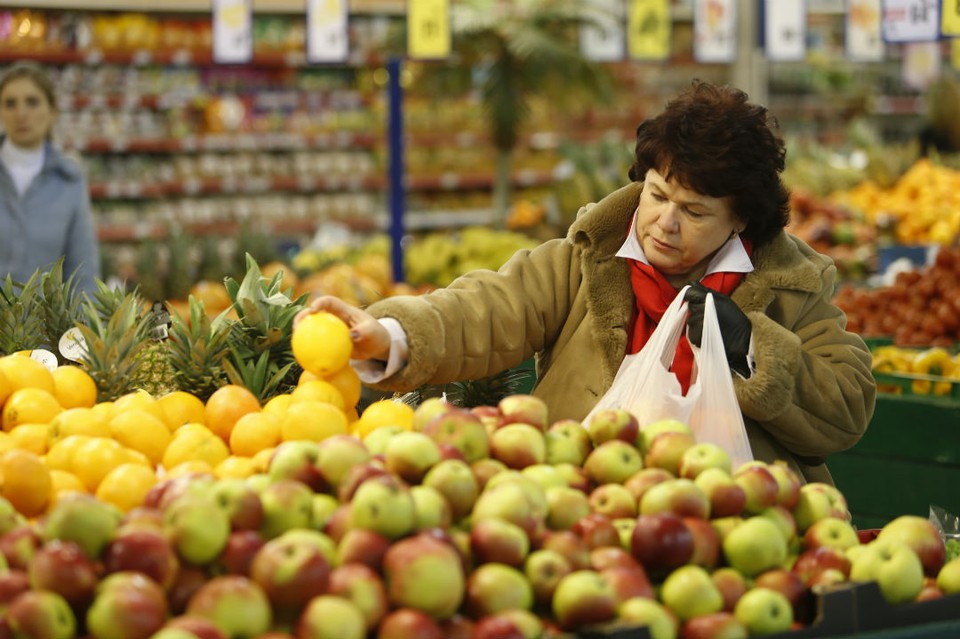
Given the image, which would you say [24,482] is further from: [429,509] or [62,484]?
[429,509]

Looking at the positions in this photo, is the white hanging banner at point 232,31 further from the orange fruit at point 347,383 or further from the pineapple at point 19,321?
the orange fruit at point 347,383

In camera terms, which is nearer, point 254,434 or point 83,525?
point 83,525

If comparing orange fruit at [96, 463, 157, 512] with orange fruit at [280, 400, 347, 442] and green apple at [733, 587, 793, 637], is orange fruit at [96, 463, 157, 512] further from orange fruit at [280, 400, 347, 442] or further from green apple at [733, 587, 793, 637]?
green apple at [733, 587, 793, 637]

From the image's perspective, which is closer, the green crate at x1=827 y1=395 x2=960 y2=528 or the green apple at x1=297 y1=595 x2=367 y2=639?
the green apple at x1=297 y1=595 x2=367 y2=639

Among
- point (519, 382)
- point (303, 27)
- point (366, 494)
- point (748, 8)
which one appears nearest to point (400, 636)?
point (366, 494)

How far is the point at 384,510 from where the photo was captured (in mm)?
1487

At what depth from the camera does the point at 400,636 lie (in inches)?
55.1

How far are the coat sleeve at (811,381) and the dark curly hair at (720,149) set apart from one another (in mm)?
216

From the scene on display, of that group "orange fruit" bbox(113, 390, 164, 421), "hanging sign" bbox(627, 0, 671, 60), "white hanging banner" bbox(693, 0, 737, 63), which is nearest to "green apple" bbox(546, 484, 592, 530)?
"orange fruit" bbox(113, 390, 164, 421)

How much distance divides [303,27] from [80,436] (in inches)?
351

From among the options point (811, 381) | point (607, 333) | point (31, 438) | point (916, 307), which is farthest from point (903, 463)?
point (31, 438)

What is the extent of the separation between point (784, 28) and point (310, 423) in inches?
274

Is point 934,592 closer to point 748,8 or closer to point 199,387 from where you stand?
point 199,387

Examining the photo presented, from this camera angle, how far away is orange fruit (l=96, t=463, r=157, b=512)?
6.06ft
